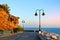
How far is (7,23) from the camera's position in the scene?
8944 cm

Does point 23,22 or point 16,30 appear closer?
point 16,30

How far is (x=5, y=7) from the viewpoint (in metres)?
104

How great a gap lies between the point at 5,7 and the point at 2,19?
62.6ft

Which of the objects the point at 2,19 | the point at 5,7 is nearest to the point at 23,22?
the point at 5,7

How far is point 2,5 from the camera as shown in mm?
105438

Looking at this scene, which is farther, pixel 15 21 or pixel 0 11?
pixel 15 21

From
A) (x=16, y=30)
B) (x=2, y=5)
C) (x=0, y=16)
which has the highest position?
(x=2, y=5)

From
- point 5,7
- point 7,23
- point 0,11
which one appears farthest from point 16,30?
point 5,7

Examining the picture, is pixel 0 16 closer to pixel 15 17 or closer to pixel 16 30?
pixel 16 30

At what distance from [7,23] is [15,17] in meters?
16.1

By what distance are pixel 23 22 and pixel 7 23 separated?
14.5 metres

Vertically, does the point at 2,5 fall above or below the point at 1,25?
above

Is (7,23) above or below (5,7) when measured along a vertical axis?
below

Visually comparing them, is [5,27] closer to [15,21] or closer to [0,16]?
[0,16]
